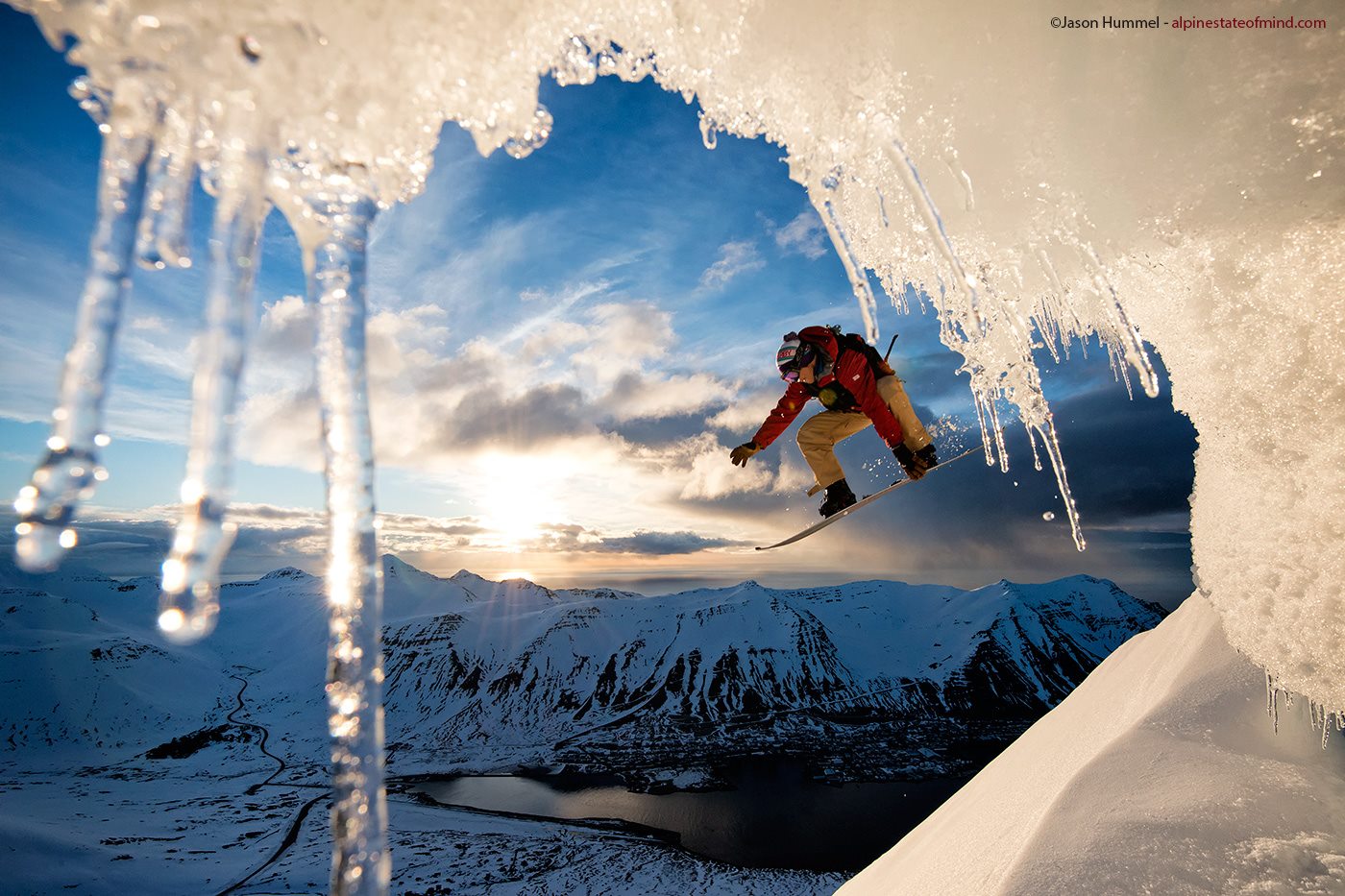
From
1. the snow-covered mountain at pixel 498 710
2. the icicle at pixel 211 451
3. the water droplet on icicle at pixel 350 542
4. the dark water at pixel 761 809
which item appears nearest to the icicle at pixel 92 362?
the icicle at pixel 211 451

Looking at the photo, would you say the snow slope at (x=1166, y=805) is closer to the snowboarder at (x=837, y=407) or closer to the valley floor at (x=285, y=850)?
the snowboarder at (x=837, y=407)

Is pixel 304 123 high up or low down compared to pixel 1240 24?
down

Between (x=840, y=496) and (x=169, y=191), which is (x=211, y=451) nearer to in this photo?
(x=169, y=191)

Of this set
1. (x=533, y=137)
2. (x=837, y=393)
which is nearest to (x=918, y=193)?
(x=533, y=137)

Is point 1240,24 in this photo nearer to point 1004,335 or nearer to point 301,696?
point 1004,335

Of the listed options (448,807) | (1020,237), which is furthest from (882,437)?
(448,807)

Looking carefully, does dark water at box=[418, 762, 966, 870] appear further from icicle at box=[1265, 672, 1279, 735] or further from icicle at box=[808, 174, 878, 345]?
icicle at box=[808, 174, 878, 345]

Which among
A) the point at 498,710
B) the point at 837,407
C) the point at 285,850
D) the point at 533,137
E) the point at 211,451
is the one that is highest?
the point at 533,137
